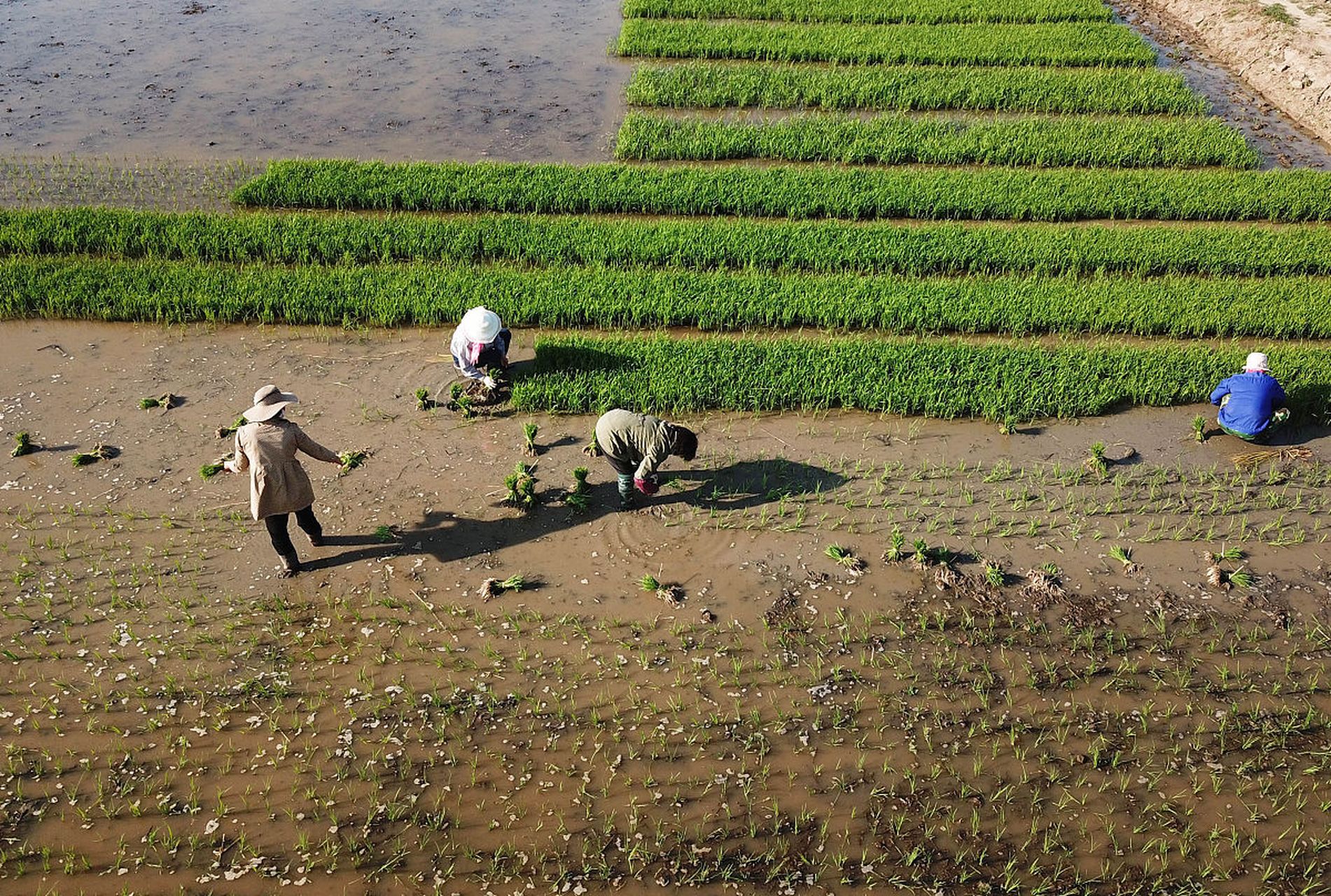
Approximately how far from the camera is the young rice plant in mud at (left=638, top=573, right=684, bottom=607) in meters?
5.95

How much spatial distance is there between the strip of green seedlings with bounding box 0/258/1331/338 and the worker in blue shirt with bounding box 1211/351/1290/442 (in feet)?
4.91

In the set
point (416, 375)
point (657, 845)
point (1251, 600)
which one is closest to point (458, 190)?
point (416, 375)

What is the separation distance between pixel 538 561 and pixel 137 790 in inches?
107

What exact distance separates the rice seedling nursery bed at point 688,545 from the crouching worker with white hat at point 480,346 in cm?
30

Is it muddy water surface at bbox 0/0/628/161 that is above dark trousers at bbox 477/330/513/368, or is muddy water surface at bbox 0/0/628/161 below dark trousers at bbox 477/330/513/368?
above

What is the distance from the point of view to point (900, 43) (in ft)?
47.2

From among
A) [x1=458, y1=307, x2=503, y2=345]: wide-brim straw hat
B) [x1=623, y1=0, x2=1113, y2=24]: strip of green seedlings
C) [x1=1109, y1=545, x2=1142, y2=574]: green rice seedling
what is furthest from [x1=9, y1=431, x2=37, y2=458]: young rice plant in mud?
[x1=623, y1=0, x2=1113, y2=24]: strip of green seedlings

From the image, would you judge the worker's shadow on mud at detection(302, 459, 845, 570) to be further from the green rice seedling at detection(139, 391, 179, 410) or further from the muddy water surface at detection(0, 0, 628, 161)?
the muddy water surface at detection(0, 0, 628, 161)

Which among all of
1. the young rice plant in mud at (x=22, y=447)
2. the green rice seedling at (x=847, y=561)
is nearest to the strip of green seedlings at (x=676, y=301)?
the young rice plant in mud at (x=22, y=447)

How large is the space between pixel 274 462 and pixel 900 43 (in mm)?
12925

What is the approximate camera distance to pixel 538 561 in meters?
6.23

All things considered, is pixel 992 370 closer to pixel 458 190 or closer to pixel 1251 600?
pixel 1251 600

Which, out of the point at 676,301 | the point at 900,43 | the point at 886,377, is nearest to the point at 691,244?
the point at 676,301

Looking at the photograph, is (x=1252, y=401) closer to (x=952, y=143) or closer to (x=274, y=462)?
(x=952, y=143)
